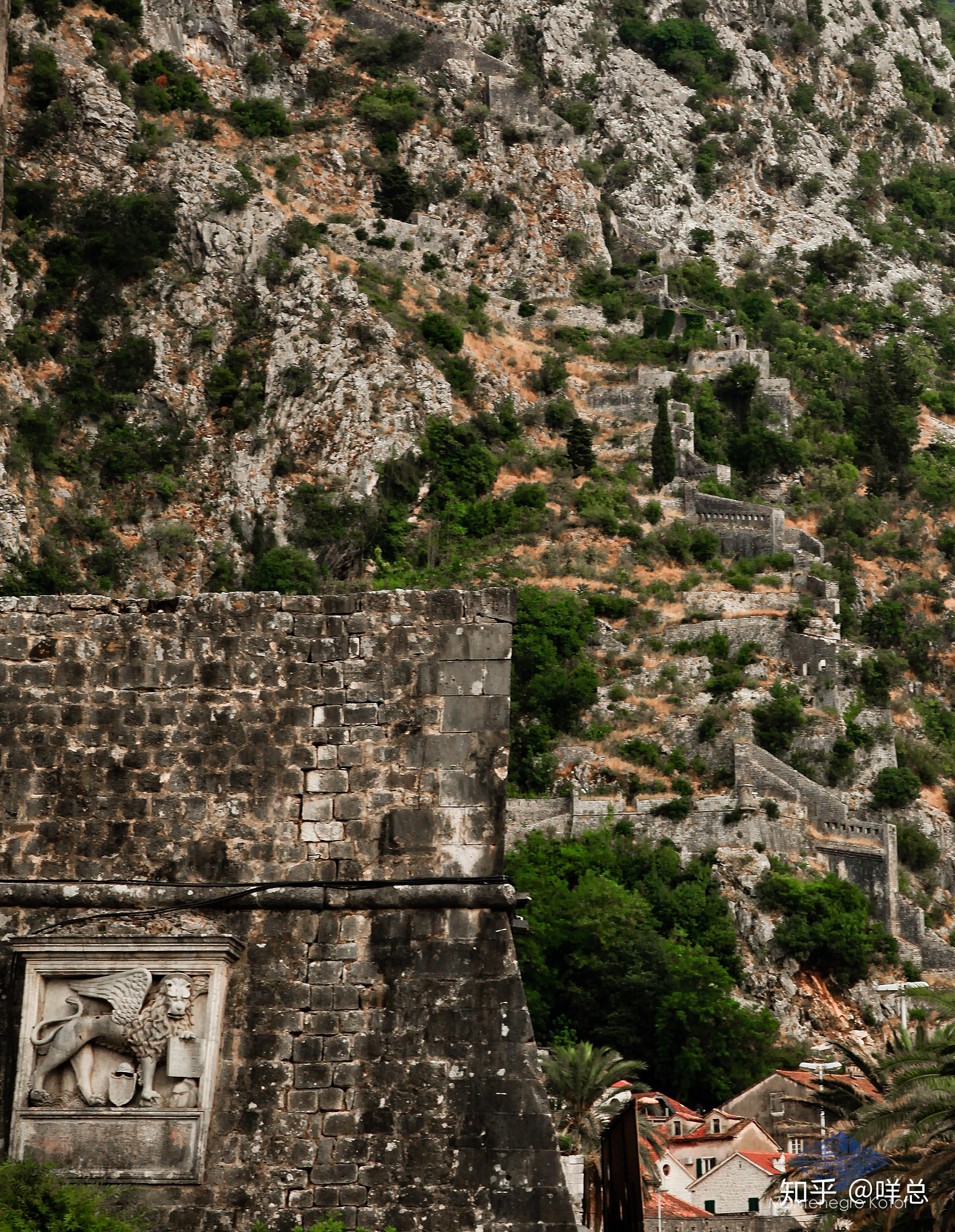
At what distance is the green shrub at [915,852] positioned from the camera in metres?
62.9

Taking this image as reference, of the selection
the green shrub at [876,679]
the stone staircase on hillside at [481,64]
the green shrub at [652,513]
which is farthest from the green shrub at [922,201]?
the green shrub at [876,679]

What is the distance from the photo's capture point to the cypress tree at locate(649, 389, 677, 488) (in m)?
77.7

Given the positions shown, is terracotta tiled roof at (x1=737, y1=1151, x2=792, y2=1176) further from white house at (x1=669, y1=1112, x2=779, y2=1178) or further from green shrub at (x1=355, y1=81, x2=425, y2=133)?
green shrub at (x1=355, y1=81, x2=425, y2=133)

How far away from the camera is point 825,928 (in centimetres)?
5466

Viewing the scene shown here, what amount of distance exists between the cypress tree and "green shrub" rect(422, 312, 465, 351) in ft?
32.1

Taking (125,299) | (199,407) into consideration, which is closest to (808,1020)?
(199,407)

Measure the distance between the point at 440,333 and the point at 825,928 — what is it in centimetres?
3498

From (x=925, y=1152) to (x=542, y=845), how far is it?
126 feet

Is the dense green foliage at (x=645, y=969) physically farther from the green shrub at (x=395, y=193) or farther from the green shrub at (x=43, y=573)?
the green shrub at (x=395, y=193)

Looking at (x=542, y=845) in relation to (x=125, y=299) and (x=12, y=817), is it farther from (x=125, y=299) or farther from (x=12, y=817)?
(x=12, y=817)

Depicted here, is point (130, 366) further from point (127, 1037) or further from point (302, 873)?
→ point (127, 1037)

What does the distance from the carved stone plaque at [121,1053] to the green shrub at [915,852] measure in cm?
5564

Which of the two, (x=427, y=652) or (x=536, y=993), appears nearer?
(x=427, y=652)

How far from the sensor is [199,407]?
71.9 metres
